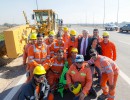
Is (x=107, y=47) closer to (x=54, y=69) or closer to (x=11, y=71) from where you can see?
(x=54, y=69)

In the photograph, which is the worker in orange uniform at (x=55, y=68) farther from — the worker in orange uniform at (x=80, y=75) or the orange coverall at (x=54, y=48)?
the worker in orange uniform at (x=80, y=75)

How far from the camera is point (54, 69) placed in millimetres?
7055

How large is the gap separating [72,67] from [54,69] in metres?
1.37

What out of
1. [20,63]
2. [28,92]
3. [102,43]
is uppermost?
[102,43]

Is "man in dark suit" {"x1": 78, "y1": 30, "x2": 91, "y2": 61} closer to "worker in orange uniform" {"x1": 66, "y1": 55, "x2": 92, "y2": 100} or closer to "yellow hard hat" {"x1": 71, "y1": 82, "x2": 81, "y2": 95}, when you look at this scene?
"worker in orange uniform" {"x1": 66, "y1": 55, "x2": 92, "y2": 100}

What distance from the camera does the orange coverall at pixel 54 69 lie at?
6.84 meters

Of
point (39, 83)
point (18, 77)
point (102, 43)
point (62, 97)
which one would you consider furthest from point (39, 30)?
point (39, 83)

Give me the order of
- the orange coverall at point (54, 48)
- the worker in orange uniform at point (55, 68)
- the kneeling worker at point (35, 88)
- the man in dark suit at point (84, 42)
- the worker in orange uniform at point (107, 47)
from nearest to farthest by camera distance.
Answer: the kneeling worker at point (35, 88) → the worker in orange uniform at point (55, 68) → the worker in orange uniform at point (107, 47) → the man in dark suit at point (84, 42) → the orange coverall at point (54, 48)

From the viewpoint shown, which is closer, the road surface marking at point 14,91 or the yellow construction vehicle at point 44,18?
the road surface marking at point 14,91

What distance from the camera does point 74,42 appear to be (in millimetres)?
7992

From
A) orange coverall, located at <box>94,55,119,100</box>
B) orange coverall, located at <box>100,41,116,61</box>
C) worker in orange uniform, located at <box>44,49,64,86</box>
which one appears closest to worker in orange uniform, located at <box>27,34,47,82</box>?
worker in orange uniform, located at <box>44,49,64,86</box>

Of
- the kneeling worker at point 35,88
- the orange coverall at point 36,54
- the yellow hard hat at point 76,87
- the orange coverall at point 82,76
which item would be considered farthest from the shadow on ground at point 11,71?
the kneeling worker at point 35,88

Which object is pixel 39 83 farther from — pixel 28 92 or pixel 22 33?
pixel 22 33

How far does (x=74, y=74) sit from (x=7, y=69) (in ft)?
17.3
